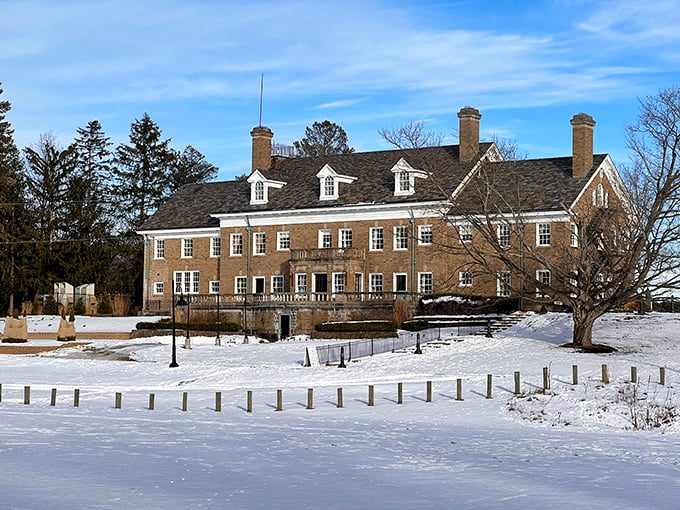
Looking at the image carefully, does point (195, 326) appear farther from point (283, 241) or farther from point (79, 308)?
point (79, 308)

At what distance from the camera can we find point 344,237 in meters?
68.9

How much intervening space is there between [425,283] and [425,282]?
61 millimetres

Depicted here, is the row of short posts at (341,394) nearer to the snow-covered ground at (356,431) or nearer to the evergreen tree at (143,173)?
the snow-covered ground at (356,431)

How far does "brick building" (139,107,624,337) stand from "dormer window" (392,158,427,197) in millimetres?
85

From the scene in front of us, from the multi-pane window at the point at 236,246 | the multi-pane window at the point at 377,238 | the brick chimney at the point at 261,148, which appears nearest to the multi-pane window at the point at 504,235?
the multi-pane window at the point at 377,238

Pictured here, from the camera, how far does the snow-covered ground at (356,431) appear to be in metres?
18.8

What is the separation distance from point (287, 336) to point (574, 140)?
2040cm

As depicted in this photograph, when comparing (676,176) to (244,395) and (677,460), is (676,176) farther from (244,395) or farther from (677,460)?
(677,460)

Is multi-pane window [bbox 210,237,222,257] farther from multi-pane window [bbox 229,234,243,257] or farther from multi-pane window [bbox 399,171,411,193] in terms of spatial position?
multi-pane window [bbox 399,171,411,193]

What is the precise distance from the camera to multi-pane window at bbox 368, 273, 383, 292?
67.2 metres

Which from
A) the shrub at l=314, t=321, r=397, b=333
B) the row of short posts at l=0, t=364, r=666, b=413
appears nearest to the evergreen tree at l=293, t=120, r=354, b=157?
the shrub at l=314, t=321, r=397, b=333

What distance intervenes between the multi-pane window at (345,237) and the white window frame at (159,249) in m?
15.3

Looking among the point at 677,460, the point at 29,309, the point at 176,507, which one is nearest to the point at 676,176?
the point at 677,460

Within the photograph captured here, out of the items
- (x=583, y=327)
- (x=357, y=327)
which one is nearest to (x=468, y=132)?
(x=357, y=327)
